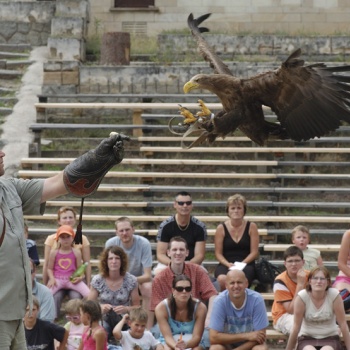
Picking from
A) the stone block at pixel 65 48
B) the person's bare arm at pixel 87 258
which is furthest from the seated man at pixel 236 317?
the stone block at pixel 65 48

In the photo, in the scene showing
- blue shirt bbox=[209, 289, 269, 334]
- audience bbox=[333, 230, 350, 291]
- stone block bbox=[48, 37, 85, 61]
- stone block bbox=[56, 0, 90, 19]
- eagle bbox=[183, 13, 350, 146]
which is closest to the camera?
blue shirt bbox=[209, 289, 269, 334]

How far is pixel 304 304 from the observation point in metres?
→ 9.48

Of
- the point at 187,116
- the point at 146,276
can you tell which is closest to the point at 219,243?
the point at 146,276

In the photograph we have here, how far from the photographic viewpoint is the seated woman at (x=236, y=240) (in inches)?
412

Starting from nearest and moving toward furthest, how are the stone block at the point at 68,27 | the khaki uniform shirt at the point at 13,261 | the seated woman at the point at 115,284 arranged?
the khaki uniform shirt at the point at 13,261 → the seated woman at the point at 115,284 → the stone block at the point at 68,27

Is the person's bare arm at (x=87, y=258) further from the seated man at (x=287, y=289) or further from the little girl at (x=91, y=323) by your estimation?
the seated man at (x=287, y=289)

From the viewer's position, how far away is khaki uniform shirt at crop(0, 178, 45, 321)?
5727 mm

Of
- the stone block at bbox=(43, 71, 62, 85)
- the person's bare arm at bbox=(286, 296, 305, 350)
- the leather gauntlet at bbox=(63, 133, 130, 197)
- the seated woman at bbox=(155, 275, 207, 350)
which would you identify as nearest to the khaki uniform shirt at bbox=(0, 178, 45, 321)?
the leather gauntlet at bbox=(63, 133, 130, 197)

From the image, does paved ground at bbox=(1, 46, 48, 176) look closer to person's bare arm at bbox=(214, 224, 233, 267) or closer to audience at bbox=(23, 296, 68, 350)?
person's bare arm at bbox=(214, 224, 233, 267)

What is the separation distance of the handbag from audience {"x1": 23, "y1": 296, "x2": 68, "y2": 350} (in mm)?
2037

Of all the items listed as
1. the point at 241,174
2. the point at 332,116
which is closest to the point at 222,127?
the point at 332,116

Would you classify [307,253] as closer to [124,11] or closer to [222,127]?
[222,127]

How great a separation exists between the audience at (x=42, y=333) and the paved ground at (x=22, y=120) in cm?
376

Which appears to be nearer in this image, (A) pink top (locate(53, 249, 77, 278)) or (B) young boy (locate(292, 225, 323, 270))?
(B) young boy (locate(292, 225, 323, 270))
